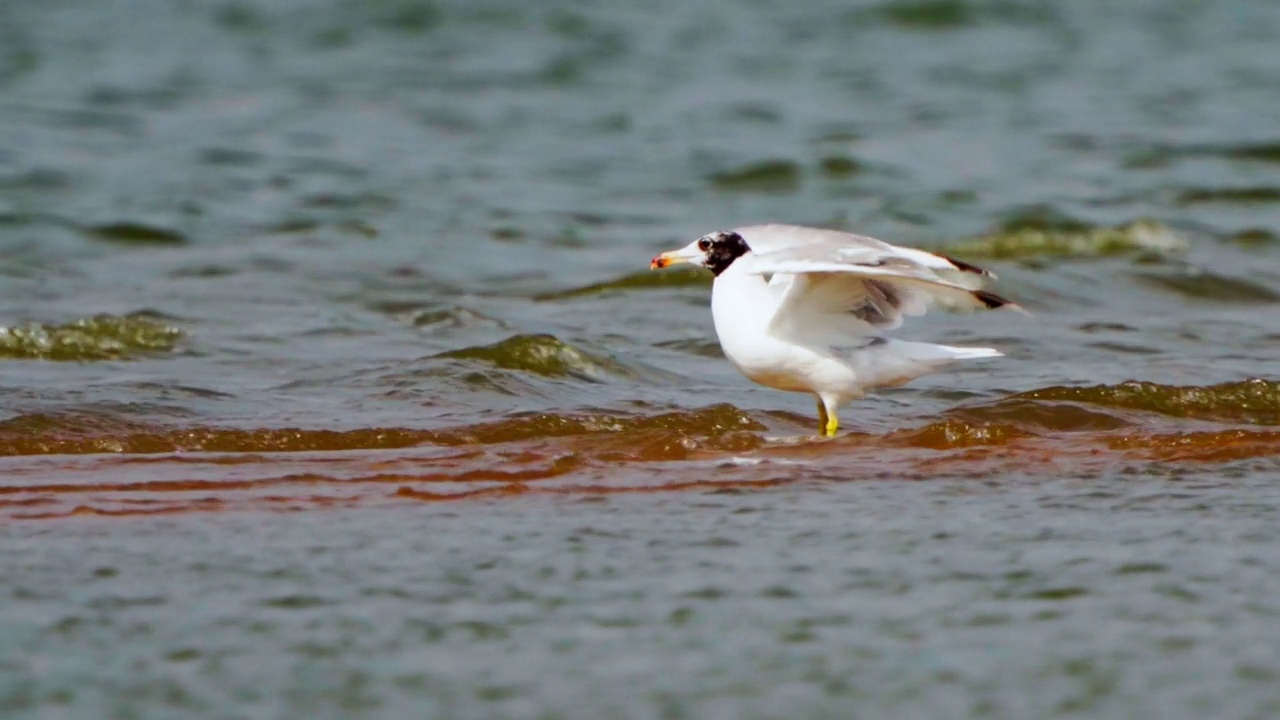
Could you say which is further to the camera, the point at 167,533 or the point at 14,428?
the point at 14,428

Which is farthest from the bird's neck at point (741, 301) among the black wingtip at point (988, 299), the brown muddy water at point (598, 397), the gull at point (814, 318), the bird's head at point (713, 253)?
the black wingtip at point (988, 299)

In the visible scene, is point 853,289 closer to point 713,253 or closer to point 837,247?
point 837,247

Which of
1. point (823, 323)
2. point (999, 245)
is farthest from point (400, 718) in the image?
point (999, 245)

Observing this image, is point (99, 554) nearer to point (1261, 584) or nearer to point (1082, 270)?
point (1261, 584)

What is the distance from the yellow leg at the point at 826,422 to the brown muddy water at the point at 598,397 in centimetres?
19

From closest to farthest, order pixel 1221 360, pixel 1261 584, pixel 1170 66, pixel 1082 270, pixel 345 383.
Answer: pixel 1261 584, pixel 345 383, pixel 1221 360, pixel 1082 270, pixel 1170 66

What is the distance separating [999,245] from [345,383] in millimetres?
5436

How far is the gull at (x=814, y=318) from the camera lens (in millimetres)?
6465

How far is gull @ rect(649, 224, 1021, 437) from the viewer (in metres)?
6.46

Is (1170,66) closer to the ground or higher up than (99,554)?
higher up

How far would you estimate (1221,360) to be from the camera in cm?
841

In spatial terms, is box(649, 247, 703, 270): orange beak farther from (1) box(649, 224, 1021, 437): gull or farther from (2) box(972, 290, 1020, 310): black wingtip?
(2) box(972, 290, 1020, 310): black wingtip

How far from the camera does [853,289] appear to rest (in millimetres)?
6504

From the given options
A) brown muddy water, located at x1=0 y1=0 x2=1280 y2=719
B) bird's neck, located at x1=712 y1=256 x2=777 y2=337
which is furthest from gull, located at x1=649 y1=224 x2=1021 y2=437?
brown muddy water, located at x1=0 y1=0 x2=1280 y2=719
